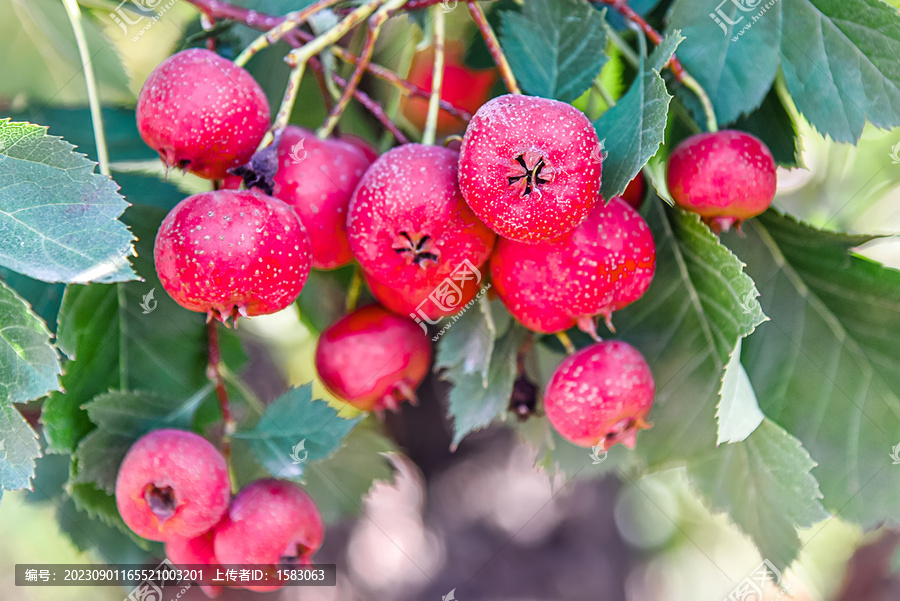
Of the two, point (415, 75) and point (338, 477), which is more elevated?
point (415, 75)

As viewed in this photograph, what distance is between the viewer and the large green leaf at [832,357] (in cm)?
76

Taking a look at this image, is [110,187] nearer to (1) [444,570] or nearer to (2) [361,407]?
(2) [361,407]

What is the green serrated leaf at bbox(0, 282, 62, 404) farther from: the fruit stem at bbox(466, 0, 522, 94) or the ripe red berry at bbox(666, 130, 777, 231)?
the ripe red berry at bbox(666, 130, 777, 231)

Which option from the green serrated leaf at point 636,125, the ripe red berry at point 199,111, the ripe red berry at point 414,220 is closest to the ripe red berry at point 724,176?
the green serrated leaf at point 636,125

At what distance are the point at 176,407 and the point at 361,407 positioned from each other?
224 millimetres

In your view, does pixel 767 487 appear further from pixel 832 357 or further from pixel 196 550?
pixel 196 550

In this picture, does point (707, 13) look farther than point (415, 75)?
No

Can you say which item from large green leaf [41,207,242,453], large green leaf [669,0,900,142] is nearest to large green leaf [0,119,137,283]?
large green leaf [41,207,242,453]

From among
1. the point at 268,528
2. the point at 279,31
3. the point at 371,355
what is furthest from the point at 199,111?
the point at 268,528

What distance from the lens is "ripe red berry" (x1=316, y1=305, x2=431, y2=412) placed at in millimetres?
770

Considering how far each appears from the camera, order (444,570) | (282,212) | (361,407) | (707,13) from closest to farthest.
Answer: (282,212)
(707,13)
(361,407)
(444,570)

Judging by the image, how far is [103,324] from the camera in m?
0.78

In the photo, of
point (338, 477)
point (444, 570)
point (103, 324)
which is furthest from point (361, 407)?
point (444, 570)

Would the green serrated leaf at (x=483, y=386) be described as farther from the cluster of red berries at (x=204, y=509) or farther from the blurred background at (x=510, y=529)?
the blurred background at (x=510, y=529)
